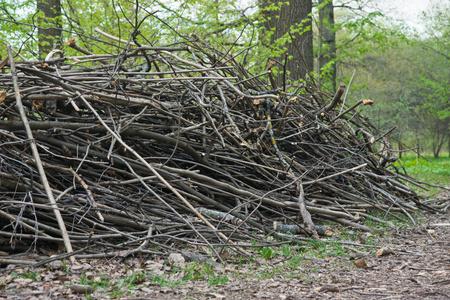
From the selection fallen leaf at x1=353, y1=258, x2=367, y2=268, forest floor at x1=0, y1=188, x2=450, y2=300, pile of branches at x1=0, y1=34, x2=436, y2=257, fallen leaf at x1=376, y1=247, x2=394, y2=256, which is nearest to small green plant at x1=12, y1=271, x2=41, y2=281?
forest floor at x1=0, y1=188, x2=450, y2=300

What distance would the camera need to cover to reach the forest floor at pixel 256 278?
2.26m

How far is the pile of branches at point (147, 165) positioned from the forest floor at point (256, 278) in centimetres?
19

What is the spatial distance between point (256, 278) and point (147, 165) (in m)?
1.13

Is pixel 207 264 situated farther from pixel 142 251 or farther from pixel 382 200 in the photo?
pixel 382 200

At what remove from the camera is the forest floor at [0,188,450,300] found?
2.26m

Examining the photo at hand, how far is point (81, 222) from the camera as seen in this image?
312cm

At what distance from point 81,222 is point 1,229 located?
588 millimetres

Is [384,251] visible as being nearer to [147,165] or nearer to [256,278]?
[256,278]

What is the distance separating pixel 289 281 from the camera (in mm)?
2625

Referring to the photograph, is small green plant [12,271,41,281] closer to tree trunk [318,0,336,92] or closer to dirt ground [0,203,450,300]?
dirt ground [0,203,450,300]

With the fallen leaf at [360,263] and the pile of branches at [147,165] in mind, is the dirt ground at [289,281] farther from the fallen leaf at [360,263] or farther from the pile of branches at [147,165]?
the pile of branches at [147,165]

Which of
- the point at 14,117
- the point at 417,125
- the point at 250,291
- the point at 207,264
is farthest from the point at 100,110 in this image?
the point at 417,125

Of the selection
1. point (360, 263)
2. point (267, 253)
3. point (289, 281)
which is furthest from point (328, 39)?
point (289, 281)

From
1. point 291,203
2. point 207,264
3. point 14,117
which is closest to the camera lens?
point 207,264
